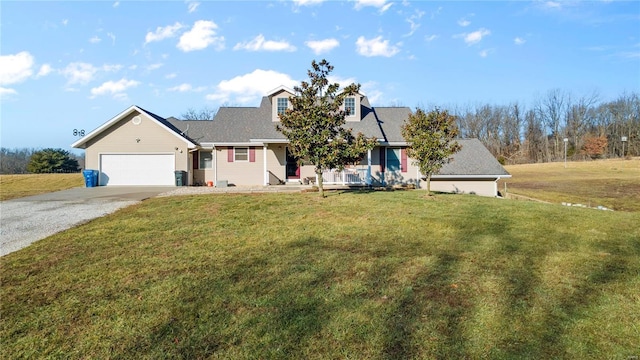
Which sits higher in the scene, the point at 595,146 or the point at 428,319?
the point at 595,146

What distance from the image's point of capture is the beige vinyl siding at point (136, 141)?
757 inches

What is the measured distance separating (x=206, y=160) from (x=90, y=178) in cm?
614

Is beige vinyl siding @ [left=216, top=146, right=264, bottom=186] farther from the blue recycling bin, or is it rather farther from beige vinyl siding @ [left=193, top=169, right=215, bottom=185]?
the blue recycling bin

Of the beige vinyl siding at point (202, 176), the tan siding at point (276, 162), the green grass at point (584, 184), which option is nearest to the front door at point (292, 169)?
the tan siding at point (276, 162)

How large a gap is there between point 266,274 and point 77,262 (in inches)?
128

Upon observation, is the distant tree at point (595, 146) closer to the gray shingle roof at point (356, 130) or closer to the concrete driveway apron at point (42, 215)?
the gray shingle roof at point (356, 130)

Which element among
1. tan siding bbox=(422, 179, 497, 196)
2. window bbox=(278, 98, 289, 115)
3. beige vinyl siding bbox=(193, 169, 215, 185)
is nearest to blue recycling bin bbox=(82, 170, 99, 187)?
beige vinyl siding bbox=(193, 169, 215, 185)

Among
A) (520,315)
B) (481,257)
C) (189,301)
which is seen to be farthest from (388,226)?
(189,301)

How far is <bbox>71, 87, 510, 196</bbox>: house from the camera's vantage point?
18.9 meters

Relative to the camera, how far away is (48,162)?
39.2 m

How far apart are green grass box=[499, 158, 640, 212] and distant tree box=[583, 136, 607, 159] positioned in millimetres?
7229

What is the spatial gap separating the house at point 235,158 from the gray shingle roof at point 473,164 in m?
0.06

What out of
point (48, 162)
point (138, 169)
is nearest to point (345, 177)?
point (138, 169)

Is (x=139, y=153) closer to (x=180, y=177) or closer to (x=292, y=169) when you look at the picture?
(x=180, y=177)
